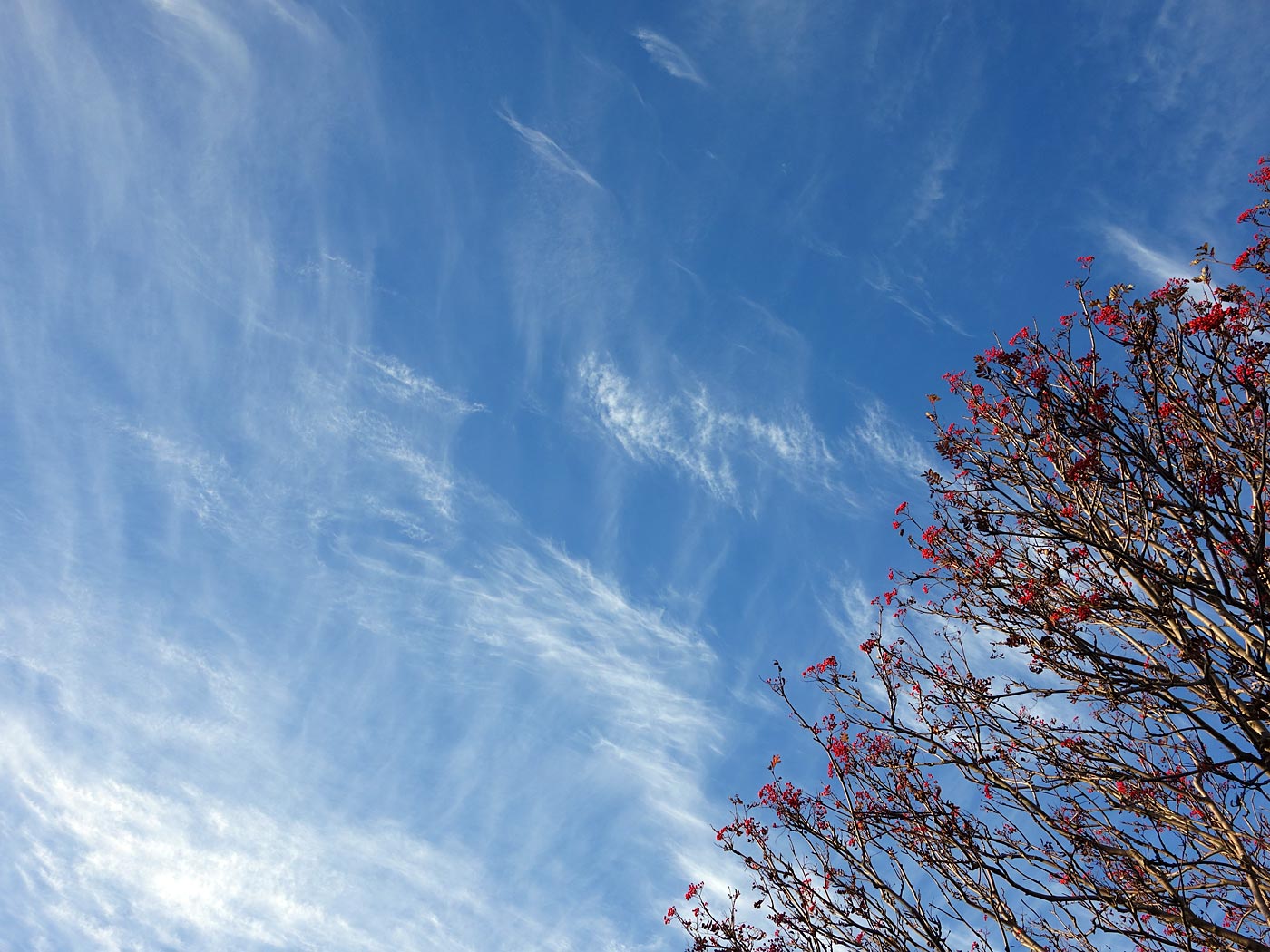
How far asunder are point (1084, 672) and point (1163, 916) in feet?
6.84

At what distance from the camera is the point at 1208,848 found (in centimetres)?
736

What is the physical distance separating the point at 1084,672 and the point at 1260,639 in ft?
4.72

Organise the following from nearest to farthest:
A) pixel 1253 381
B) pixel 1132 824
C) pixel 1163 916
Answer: pixel 1163 916
pixel 1253 381
pixel 1132 824

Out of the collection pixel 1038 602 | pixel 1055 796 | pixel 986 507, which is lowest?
pixel 1055 796

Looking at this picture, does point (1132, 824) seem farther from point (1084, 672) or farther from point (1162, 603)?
point (1162, 603)

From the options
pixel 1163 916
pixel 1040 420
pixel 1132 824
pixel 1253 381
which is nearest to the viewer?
pixel 1163 916

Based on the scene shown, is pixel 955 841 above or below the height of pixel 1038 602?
below

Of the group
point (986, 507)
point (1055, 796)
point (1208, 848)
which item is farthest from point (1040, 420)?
point (1208, 848)

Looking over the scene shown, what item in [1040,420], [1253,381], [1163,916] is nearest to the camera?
[1163,916]

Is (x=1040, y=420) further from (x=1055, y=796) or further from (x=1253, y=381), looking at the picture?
(x=1055, y=796)

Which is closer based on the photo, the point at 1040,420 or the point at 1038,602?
the point at 1038,602

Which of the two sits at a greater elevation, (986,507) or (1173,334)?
(1173,334)

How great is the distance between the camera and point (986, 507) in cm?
869

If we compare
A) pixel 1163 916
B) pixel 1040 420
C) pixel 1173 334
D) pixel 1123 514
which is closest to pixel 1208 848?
pixel 1163 916
